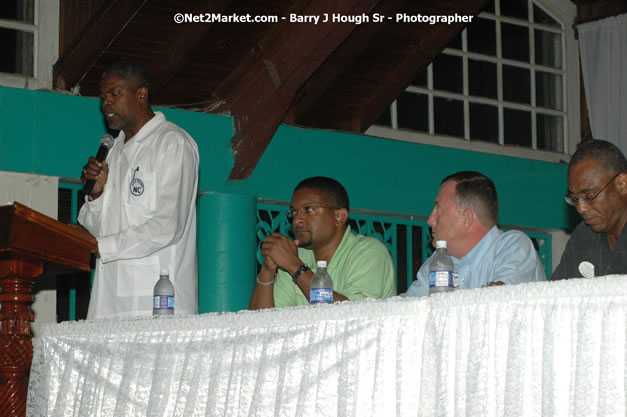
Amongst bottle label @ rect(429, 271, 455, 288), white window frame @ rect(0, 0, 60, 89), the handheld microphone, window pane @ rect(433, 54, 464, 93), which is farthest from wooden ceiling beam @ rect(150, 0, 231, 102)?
bottle label @ rect(429, 271, 455, 288)

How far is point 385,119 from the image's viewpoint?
596cm

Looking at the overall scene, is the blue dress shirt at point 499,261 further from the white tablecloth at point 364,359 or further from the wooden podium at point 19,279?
the wooden podium at point 19,279

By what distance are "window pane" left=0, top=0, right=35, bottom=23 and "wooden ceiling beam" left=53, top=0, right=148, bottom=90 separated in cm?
34

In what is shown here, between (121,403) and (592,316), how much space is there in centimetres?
124

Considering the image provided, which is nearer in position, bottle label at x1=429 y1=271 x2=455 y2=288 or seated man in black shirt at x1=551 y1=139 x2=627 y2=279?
bottle label at x1=429 y1=271 x2=455 y2=288

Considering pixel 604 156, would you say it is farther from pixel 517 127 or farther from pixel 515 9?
pixel 515 9

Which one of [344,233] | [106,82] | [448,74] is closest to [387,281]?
Result: [344,233]

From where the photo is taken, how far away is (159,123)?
134 inches

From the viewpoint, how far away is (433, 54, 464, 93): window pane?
20.3ft

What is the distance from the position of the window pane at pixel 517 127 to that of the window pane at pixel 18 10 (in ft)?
9.96

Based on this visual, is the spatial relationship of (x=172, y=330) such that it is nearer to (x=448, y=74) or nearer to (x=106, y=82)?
(x=106, y=82)

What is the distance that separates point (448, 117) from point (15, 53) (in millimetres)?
2673

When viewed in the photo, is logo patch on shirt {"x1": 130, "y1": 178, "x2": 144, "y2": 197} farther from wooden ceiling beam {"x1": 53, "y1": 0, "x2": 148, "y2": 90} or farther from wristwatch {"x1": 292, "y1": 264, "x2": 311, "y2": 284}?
wooden ceiling beam {"x1": 53, "y1": 0, "x2": 148, "y2": 90}

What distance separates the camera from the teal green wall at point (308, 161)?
4633mm
